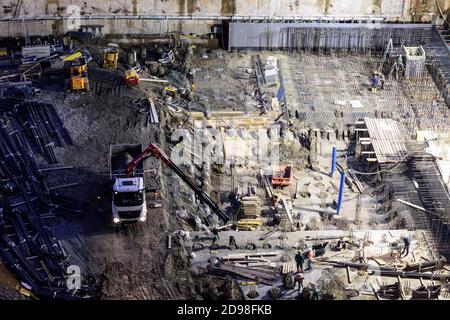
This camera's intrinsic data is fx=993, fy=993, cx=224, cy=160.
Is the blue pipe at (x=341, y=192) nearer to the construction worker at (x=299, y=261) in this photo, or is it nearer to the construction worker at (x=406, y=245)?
the construction worker at (x=406, y=245)

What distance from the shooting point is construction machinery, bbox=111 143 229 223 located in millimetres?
41156

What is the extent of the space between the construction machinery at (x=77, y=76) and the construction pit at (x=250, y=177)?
0.38m

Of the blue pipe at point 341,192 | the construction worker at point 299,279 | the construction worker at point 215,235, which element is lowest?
the construction worker at point 299,279

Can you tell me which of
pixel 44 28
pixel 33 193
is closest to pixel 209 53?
pixel 44 28

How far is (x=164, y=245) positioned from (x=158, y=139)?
809cm

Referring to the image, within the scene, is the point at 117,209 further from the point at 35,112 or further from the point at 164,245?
the point at 35,112

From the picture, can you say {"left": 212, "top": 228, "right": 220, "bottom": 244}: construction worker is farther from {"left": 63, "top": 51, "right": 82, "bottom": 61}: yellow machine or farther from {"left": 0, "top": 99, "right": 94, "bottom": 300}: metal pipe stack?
{"left": 63, "top": 51, "right": 82, "bottom": 61}: yellow machine

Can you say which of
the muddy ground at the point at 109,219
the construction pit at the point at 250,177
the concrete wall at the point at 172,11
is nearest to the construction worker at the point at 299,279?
the construction pit at the point at 250,177

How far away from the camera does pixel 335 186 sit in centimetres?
4822

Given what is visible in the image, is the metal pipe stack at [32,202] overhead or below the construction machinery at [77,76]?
below

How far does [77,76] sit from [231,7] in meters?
11.8

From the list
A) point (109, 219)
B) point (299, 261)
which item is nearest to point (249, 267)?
point (299, 261)

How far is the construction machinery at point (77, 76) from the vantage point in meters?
51.5

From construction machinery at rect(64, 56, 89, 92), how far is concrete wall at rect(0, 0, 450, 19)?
6.32m
